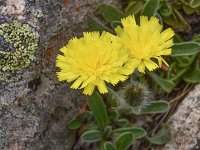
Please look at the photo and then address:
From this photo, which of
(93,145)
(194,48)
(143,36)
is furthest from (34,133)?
(194,48)

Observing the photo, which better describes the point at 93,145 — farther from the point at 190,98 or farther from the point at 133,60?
the point at 133,60

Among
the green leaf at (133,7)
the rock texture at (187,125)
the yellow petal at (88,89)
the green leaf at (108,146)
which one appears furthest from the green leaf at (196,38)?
the yellow petal at (88,89)

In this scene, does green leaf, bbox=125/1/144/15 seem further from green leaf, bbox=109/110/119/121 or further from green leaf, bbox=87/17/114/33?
green leaf, bbox=109/110/119/121

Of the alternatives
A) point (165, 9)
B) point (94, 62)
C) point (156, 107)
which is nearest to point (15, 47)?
point (94, 62)

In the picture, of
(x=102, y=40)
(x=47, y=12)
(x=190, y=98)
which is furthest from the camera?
(x=190, y=98)

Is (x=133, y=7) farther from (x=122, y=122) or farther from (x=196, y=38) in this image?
(x=122, y=122)
